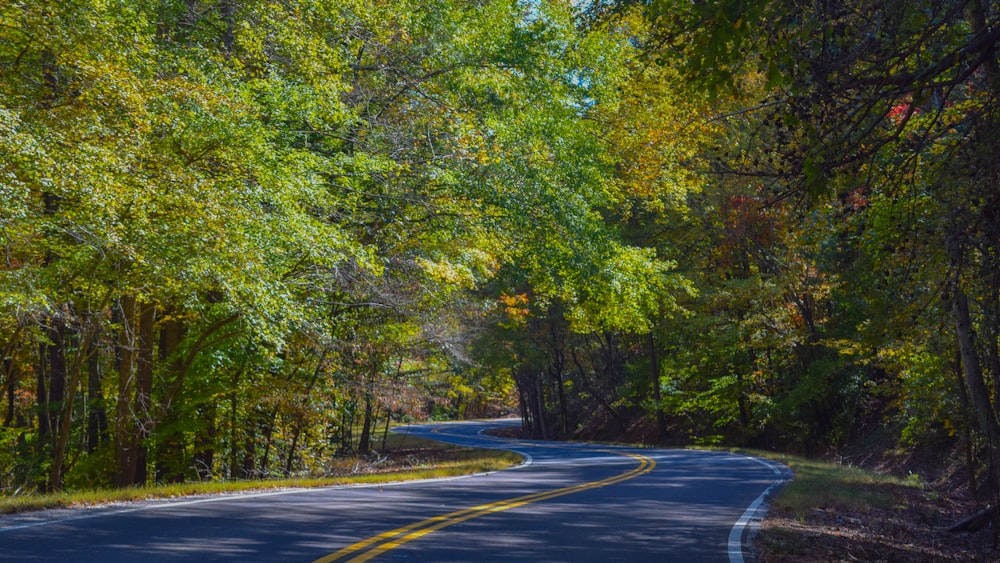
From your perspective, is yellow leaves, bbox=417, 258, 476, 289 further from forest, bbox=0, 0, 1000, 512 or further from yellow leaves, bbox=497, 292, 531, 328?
yellow leaves, bbox=497, 292, 531, 328

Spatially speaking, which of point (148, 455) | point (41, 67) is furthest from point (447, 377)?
point (41, 67)

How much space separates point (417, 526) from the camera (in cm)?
931

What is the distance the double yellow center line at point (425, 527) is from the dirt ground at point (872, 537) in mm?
3438

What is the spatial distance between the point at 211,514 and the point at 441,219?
30.3ft

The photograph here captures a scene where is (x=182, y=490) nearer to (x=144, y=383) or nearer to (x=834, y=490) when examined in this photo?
(x=144, y=383)

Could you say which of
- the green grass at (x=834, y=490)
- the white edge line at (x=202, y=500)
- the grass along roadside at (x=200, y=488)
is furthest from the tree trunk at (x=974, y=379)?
the grass along roadside at (x=200, y=488)

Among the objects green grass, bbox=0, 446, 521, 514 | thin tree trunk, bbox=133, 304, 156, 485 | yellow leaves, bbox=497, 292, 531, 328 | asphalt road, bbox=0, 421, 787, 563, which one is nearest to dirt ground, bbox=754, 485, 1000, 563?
asphalt road, bbox=0, 421, 787, 563

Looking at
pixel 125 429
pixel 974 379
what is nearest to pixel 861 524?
pixel 974 379

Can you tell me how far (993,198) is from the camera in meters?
6.70

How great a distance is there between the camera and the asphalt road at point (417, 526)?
7422 mm

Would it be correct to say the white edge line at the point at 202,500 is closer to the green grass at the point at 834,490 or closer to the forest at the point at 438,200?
the forest at the point at 438,200

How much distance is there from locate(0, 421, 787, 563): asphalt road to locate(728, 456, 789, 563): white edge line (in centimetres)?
3

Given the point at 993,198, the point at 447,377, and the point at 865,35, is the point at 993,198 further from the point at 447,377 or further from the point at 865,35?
the point at 447,377

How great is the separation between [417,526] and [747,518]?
14.3ft
